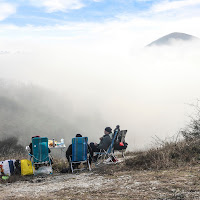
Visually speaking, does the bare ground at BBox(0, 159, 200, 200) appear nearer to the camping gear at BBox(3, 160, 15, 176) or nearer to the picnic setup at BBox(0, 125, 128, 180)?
the picnic setup at BBox(0, 125, 128, 180)

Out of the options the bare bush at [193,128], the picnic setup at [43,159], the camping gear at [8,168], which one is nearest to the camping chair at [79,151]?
the picnic setup at [43,159]

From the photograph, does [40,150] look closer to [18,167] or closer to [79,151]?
[18,167]

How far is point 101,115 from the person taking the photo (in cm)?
17950

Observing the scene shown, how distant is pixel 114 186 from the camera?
4941 mm

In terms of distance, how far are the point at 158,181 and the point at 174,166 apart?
1.32m

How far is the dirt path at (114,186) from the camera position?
425cm

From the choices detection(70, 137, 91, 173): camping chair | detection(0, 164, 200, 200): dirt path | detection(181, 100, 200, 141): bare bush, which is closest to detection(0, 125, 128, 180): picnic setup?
detection(70, 137, 91, 173): camping chair

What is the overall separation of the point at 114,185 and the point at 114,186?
0.08 meters

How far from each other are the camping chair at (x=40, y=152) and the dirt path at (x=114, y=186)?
0.73 meters

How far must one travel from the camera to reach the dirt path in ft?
14.0

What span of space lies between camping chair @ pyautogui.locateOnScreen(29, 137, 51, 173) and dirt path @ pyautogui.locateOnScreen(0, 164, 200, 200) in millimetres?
734

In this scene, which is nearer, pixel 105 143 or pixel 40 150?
pixel 40 150

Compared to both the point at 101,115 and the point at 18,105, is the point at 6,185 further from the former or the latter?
the point at 101,115

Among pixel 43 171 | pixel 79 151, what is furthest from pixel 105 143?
pixel 43 171
